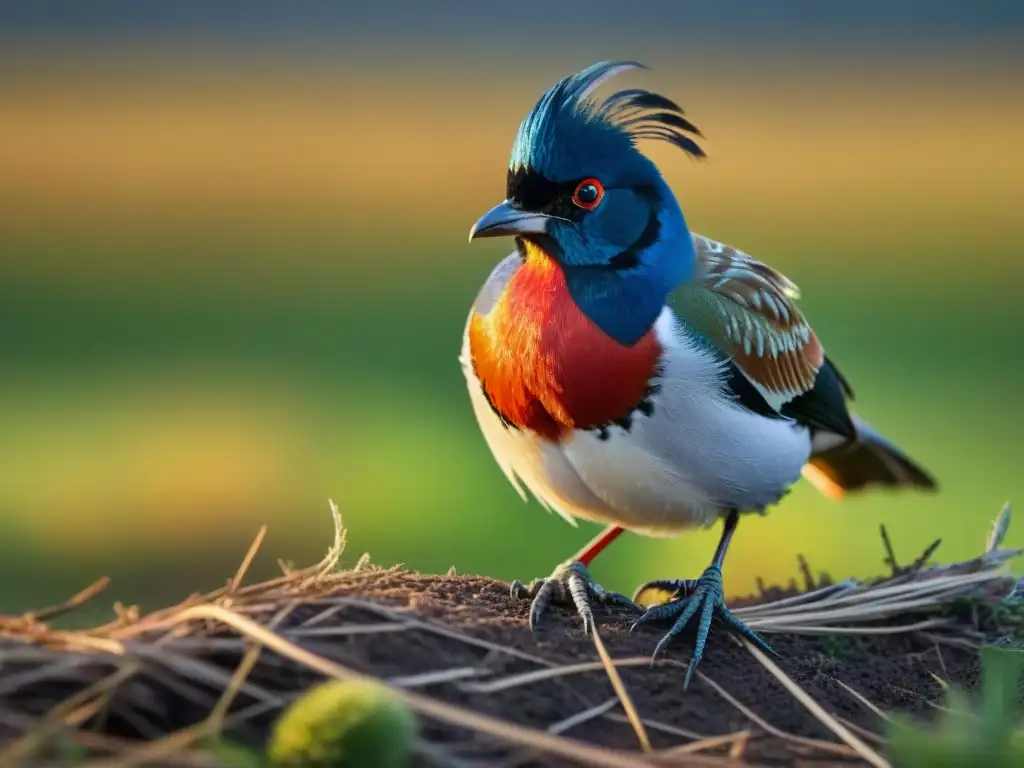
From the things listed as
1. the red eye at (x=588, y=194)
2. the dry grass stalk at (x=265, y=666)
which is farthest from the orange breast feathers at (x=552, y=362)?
the dry grass stalk at (x=265, y=666)

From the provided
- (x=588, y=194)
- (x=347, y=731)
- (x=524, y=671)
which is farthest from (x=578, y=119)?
(x=347, y=731)

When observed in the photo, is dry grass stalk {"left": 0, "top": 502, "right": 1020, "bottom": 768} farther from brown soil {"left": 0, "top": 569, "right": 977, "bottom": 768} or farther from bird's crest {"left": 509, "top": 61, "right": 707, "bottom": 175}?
bird's crest {"left": 509, "top": 61, "right": 707, "bottom": 175}

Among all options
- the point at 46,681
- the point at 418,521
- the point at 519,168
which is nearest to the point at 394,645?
the point at 46,681

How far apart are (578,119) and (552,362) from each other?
736 millimetres

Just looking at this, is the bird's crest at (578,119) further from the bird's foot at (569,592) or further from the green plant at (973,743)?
the green plant at (973,743)

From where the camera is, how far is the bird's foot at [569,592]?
11.6 ft

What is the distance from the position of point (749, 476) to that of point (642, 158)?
3.22ft

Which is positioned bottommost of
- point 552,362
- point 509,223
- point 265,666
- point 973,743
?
point 265,666

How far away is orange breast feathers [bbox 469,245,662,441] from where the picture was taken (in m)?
3.75

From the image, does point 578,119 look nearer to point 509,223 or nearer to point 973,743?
point 509,223

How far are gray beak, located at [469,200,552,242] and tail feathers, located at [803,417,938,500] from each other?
1629 millimetres

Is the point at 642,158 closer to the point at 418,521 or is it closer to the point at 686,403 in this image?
the point at 686,403

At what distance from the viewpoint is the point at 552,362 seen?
3.78m

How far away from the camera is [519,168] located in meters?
4.00
